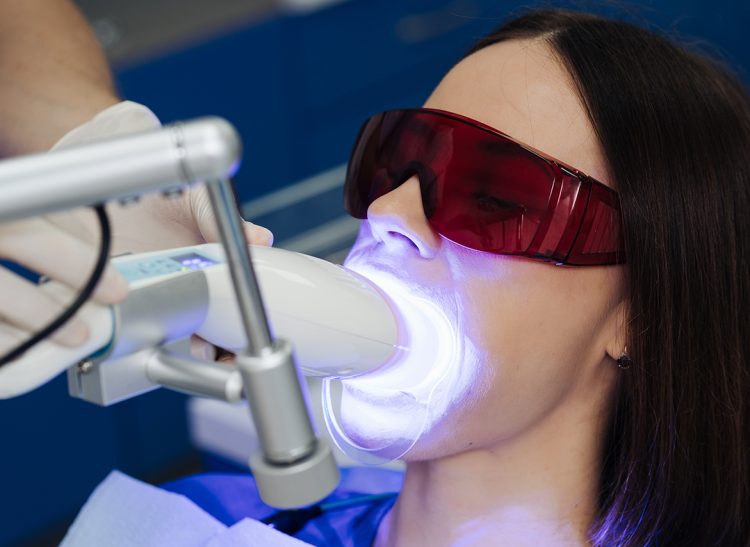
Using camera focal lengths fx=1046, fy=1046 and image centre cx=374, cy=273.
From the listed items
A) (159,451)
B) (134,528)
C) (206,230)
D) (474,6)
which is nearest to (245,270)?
(206,230)

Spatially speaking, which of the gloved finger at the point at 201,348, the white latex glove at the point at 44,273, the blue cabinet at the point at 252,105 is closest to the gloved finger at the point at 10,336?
the white latex glove at the point at 44,273

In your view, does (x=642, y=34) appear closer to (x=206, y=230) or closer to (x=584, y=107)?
(x=584, y=107)

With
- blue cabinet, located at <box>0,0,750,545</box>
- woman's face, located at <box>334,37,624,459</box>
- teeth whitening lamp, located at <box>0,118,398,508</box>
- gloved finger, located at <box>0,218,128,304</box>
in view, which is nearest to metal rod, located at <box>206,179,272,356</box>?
teeth whitening lamp, located at <box>0,118,398,508</box>

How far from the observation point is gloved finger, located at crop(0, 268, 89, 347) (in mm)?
757

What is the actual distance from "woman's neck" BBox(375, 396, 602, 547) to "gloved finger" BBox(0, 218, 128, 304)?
0.55 meters

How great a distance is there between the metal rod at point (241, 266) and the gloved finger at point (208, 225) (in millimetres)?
313

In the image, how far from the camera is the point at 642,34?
1.22 meters

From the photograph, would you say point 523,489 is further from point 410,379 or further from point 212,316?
point 212,316

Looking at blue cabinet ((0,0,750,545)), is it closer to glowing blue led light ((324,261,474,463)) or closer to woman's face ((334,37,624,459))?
woman's face ((334,37,624,459))

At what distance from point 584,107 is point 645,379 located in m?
0.31

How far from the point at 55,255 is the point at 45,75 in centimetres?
62

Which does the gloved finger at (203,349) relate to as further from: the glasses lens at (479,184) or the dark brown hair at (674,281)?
the dark brown hair at (674,281)

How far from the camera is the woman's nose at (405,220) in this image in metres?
1.12

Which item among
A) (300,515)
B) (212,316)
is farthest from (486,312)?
(300,515)
